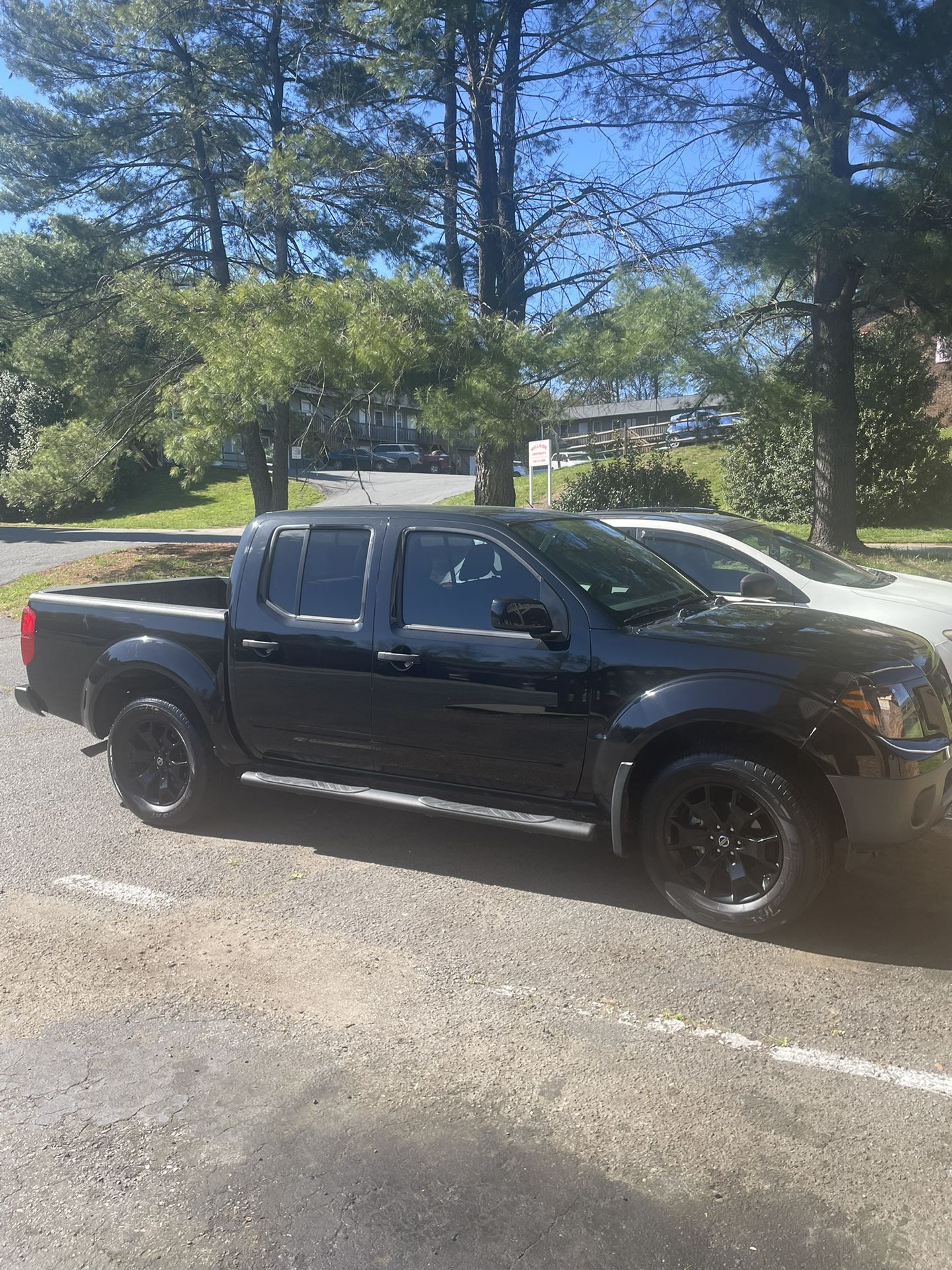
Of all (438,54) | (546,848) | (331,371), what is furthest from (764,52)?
(546,848)

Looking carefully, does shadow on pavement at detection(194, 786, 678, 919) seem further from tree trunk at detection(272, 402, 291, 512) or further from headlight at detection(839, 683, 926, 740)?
tree trunk at detection(272, 402, 291, 512)

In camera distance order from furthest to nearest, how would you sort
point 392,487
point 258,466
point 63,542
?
point 392,487
point 63,542
point 258,466

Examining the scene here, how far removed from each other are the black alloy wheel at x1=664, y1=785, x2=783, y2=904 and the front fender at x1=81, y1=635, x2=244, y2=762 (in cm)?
241

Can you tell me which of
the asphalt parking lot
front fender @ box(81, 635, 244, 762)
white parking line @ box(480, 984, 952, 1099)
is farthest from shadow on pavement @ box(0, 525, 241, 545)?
white parking line @ box(480, 984, 952, 1099)

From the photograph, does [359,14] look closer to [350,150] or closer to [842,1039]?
[350,150]

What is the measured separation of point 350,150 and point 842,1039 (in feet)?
47.3

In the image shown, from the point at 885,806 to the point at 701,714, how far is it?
31.2 inches

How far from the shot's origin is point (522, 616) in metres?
4.57

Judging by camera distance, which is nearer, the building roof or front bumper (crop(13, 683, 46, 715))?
front bumper (crop(13, 683, 46, 715))

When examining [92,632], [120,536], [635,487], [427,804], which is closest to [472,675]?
[427,804]

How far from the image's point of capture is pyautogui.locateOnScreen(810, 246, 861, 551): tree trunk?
15352mm

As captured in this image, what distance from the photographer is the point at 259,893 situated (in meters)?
4.84

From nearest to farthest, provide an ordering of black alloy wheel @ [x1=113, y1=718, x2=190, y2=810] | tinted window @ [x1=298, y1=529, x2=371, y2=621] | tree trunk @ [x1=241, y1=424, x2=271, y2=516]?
tinted window @ [x1=298, y1=529, x2=371, y2=621]
black alloy wheel @ [x1=113, y1=718, x2=190, y2=810]
tree trunk @ [x1=241, y1=424, x2=271, y2=516]

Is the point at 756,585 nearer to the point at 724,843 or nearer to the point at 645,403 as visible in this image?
the point at 724,843
